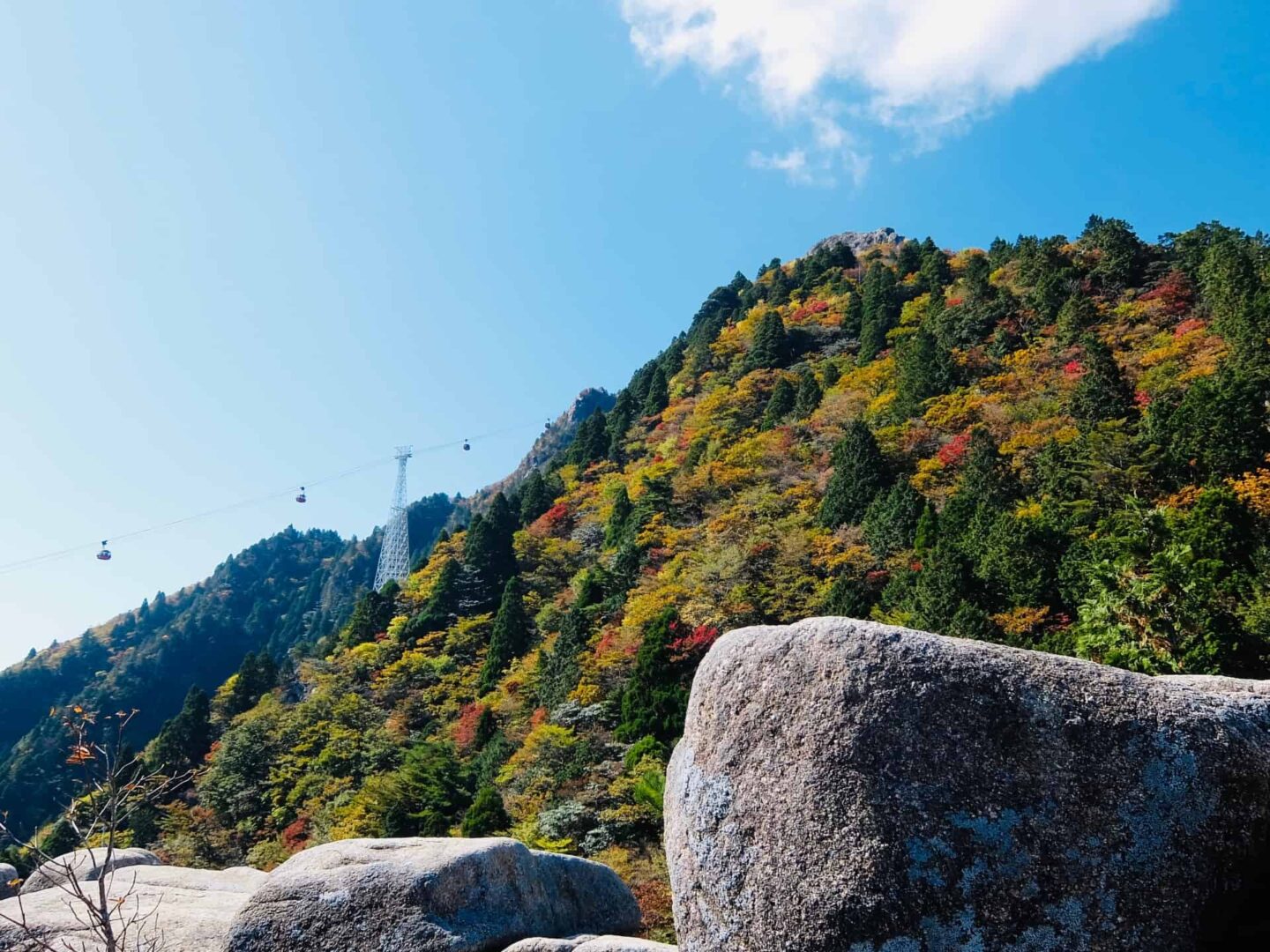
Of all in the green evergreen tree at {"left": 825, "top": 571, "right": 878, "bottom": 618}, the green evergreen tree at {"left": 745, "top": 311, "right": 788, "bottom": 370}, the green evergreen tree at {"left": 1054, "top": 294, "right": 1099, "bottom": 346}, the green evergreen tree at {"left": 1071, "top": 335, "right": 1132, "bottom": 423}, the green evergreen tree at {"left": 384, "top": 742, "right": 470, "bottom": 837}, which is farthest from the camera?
the green evergreen tree at {"left": 745, "top": 311, "right": 788, "bottom": 370}

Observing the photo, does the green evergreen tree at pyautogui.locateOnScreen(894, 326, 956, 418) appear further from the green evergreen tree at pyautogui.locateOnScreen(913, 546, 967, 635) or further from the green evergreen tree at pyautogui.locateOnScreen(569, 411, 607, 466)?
the green evergreen tree at pyautogui.locateOnScreen(569, 411, 607, 466)

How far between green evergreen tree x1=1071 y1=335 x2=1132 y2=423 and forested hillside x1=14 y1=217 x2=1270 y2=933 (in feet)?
0.34

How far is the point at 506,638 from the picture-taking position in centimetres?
3300

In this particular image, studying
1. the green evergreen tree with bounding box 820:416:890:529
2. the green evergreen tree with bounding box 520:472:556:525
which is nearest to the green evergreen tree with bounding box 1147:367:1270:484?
the green evergreen tree with bounding box 820:416:890:529

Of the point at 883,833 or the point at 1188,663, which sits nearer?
the point at 883,833

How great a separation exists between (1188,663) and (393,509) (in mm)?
53974

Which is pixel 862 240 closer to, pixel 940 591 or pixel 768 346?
pixel 768 346

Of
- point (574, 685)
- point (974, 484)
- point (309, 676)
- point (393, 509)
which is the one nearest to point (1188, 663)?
point (974, 484)

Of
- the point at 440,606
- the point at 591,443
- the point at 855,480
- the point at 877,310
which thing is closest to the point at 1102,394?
the point at 855,480

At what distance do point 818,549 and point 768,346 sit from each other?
23.2 metres

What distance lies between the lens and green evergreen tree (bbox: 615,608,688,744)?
21.6m

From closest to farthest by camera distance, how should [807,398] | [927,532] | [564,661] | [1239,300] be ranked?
[927,532] < [1239,300] < [564,661] < [807,398]

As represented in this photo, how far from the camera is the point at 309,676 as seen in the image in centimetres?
3553

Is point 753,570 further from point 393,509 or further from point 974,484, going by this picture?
point 393,509
